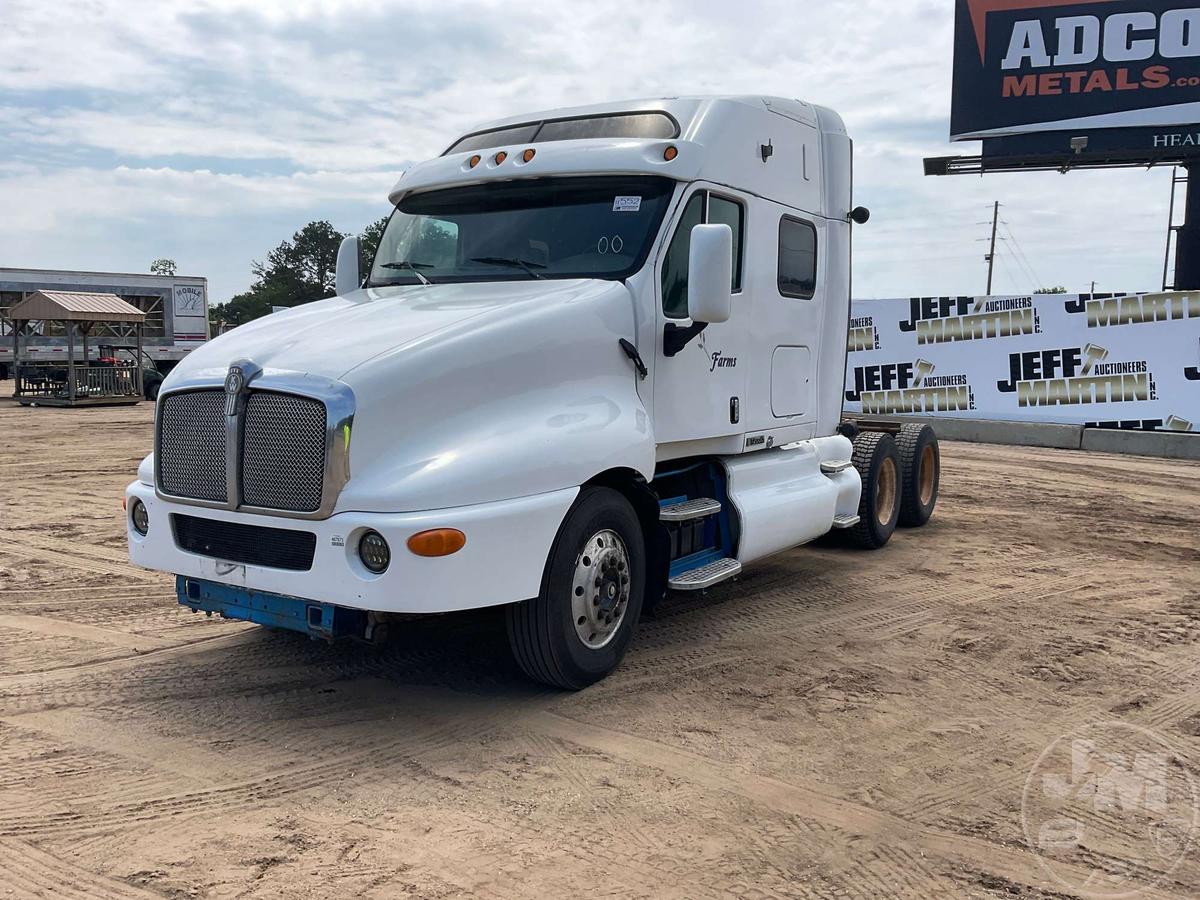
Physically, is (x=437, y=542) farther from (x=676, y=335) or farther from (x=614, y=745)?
(x=676, y=335)

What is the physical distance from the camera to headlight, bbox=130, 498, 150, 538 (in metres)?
5.24

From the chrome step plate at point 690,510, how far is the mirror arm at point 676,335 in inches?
35.4

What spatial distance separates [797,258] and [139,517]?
4.59 m

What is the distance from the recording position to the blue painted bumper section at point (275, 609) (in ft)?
15.0

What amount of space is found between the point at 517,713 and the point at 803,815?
156 centimetres

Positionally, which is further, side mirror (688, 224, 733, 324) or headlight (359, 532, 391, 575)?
side mirror (688, 224, 733, 324)

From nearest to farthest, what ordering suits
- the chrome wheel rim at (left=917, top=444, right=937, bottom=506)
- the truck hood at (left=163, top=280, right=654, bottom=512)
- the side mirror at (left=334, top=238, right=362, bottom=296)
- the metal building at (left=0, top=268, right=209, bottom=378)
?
1. the truck hood at (left=163, top=280, right=654, bottom=512)
2. the side mirror at (left=334, top=238, right=362, bottom=296)
3. the chrome wheel rim at (left=917, top=444, right=937, bottom=506)
4. the metal building at (left=0, top=268, right=209, bottom=378)

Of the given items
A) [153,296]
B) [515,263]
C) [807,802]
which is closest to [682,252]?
[515,263]

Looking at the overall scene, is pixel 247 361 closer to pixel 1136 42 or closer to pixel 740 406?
pixel 740 406

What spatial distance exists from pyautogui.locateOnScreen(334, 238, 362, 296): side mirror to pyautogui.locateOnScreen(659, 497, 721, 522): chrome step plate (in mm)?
2707

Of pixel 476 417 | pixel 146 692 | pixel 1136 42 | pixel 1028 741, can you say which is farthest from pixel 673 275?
pixel 1136 42

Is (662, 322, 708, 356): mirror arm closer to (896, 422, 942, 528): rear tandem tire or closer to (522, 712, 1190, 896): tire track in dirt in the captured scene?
(522, 712, 1190, 896): tire track in dirt

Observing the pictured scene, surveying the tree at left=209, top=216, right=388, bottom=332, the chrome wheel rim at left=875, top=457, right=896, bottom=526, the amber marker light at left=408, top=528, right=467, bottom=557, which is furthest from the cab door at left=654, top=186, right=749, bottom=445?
the tree at left=209, top=216, right=388, bottom=332

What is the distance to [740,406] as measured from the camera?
21.6 feet
